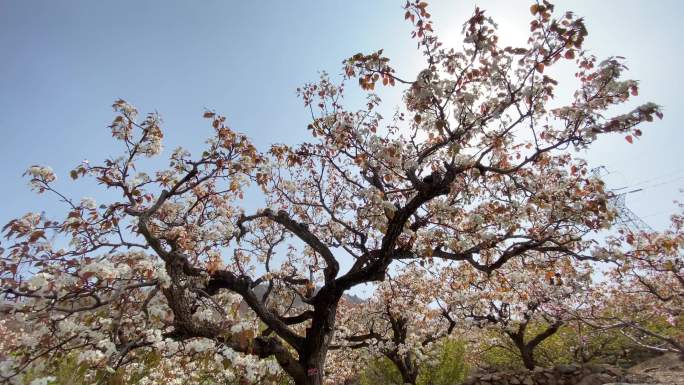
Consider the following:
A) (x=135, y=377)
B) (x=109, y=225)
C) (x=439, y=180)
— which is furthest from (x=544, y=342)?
(x=109, y=225)

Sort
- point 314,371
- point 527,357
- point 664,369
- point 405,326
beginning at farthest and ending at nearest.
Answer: point 405,326 → point 527,357 → point 664,369 → point 314,371

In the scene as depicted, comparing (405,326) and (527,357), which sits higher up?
(405,326)

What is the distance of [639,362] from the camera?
49.4 feet

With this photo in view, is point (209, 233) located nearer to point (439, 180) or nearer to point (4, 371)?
point (4, 371)

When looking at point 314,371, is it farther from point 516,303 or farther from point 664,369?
point 664,369

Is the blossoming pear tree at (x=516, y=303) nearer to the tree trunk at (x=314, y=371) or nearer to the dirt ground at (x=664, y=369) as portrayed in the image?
the dirt ground at (x=664, y=369)

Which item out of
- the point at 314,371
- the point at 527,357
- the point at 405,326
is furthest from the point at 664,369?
the point at 314,371

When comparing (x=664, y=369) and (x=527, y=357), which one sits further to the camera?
(x=527, y=357)

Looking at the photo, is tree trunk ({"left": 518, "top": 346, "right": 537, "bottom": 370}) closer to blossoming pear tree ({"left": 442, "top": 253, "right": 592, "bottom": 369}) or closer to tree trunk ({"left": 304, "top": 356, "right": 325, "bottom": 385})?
blossoming pear tree ({"left": 442, "top": 253, "right": 592, "bottom": 369})

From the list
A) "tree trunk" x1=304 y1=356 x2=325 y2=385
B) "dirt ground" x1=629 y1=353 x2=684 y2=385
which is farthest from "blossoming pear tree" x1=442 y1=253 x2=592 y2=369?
"tree trunk" x1=304 y1=356 x2=325 y2=385

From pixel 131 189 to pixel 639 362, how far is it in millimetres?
20697

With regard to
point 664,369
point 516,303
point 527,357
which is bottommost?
point 664,369

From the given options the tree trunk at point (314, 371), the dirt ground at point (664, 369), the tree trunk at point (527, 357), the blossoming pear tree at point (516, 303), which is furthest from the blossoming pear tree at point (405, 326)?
the dirt ground at point (664, 369)

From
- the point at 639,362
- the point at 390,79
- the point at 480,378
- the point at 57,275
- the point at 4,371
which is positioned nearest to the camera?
the point at 4,371
